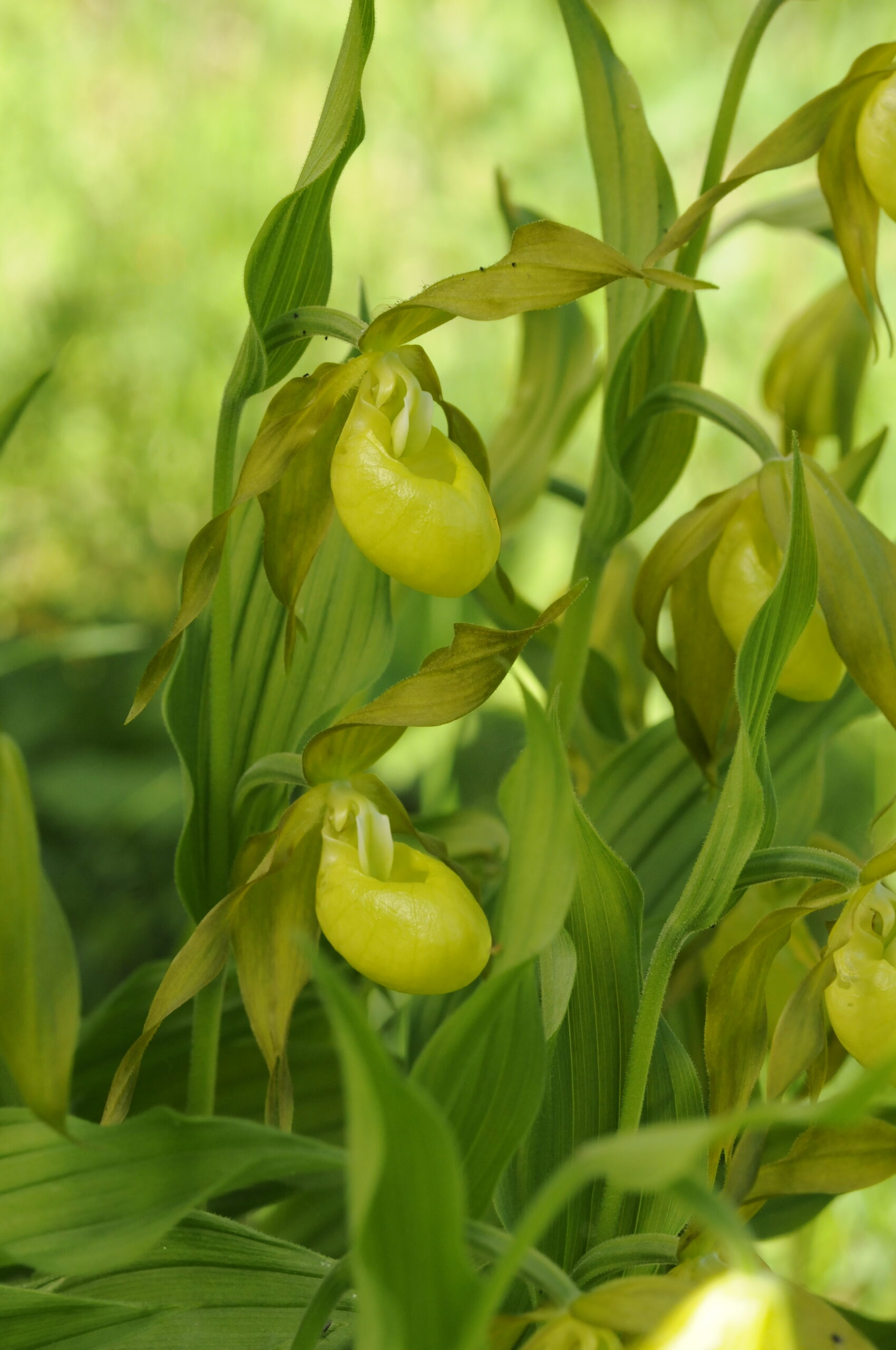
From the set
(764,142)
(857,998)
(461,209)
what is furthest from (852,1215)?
(461,209)

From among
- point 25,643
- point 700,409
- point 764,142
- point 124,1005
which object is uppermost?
point 764,142

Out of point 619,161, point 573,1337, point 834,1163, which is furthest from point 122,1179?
point 619,161

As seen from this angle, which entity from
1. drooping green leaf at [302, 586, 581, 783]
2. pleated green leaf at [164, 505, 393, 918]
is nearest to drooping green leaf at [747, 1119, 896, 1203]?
drooping green leaf at [302, 586, 581, 783]

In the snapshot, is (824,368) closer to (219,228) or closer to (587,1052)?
(587,1052)

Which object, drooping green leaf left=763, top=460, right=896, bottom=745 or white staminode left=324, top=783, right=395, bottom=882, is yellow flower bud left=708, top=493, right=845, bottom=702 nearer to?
drooping green leaf left=763, top=460, right=896, bottom=745

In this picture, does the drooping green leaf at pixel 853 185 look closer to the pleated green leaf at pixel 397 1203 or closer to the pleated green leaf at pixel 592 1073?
the pleated green leaf at pixel 592 1073

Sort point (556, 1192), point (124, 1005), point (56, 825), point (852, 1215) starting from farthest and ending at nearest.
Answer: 1. point (56, 825)
2. point (852, 1215)
3. point (124, 1005)
4. point (556, 1192)

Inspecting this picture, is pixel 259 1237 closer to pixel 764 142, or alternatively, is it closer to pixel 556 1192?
pixel 556 1192

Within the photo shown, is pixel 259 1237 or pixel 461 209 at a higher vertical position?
pixel 461 209

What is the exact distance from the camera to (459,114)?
2.91 metres

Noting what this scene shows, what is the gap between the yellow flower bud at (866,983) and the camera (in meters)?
0.57

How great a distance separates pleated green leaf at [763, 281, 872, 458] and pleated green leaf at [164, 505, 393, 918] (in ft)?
1.51

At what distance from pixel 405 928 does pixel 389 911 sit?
0.6 inches

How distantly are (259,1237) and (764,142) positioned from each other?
2.17 ft
